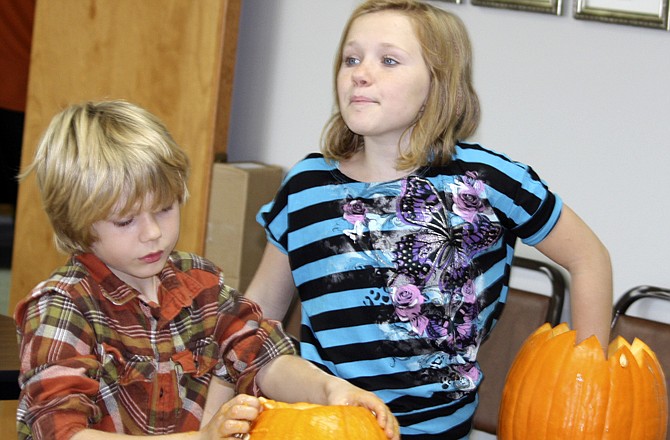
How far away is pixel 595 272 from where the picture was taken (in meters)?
1.76

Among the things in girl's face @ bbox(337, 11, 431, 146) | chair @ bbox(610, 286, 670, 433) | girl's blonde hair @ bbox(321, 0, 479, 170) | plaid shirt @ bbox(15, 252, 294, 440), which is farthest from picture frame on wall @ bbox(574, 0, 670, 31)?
plaid shirt @ bbox(15, 252, 294, 440)

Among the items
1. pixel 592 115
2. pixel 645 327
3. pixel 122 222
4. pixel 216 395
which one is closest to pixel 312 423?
pixel 216 395

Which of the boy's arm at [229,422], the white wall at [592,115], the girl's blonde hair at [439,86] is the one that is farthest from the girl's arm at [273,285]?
the white wall at [592,115]

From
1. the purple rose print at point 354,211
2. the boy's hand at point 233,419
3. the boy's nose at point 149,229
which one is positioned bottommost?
the boy's hand at point 233,419

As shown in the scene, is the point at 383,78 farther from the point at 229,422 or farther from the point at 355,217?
the point at 229,422

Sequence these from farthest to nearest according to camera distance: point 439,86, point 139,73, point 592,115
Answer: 1. point 139,73
2. point 592,115
3. point 439,86

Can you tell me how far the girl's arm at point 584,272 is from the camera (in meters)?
1.75

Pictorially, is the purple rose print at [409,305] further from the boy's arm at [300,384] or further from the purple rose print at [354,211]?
the boy's arm at [300,384]

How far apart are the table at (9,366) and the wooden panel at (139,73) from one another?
151 centimetres

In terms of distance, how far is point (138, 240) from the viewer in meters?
1.34

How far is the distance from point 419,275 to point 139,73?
1.95 metres

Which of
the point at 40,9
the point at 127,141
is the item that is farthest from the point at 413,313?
the point at 40,9

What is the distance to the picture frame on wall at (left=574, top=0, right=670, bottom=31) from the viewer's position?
8.05 ft

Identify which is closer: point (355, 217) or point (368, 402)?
point (368, 402)
